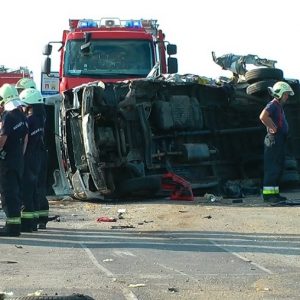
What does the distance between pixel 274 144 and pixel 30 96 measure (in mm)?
4593

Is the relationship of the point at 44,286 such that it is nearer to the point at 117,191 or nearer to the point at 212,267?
the point at 212,267

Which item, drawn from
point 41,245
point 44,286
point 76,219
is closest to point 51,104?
point 76,219

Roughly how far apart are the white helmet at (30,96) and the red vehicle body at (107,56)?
6.02 meters

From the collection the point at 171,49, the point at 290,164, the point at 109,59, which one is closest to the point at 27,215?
the point at 290,164

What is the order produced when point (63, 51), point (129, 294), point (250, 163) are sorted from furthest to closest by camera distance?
1. point (63, 51)
2. point (250, 163)
3. point (129, 294)

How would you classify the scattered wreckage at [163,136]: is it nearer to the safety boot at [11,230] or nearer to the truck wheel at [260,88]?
the truck wheel at [260,88]

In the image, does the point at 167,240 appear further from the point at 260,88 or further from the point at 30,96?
the point at 260,88

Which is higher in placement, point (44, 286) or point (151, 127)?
point (151, 127)

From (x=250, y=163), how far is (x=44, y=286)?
9438mm

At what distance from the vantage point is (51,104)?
15.1 m

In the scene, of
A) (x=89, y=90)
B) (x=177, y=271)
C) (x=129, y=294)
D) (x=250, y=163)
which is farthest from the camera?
(x=250, y=163)

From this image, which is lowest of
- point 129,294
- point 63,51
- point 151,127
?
point 129,294

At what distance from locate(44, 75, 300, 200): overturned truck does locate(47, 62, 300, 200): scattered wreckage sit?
0.02m

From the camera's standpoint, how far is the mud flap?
14.2 m
